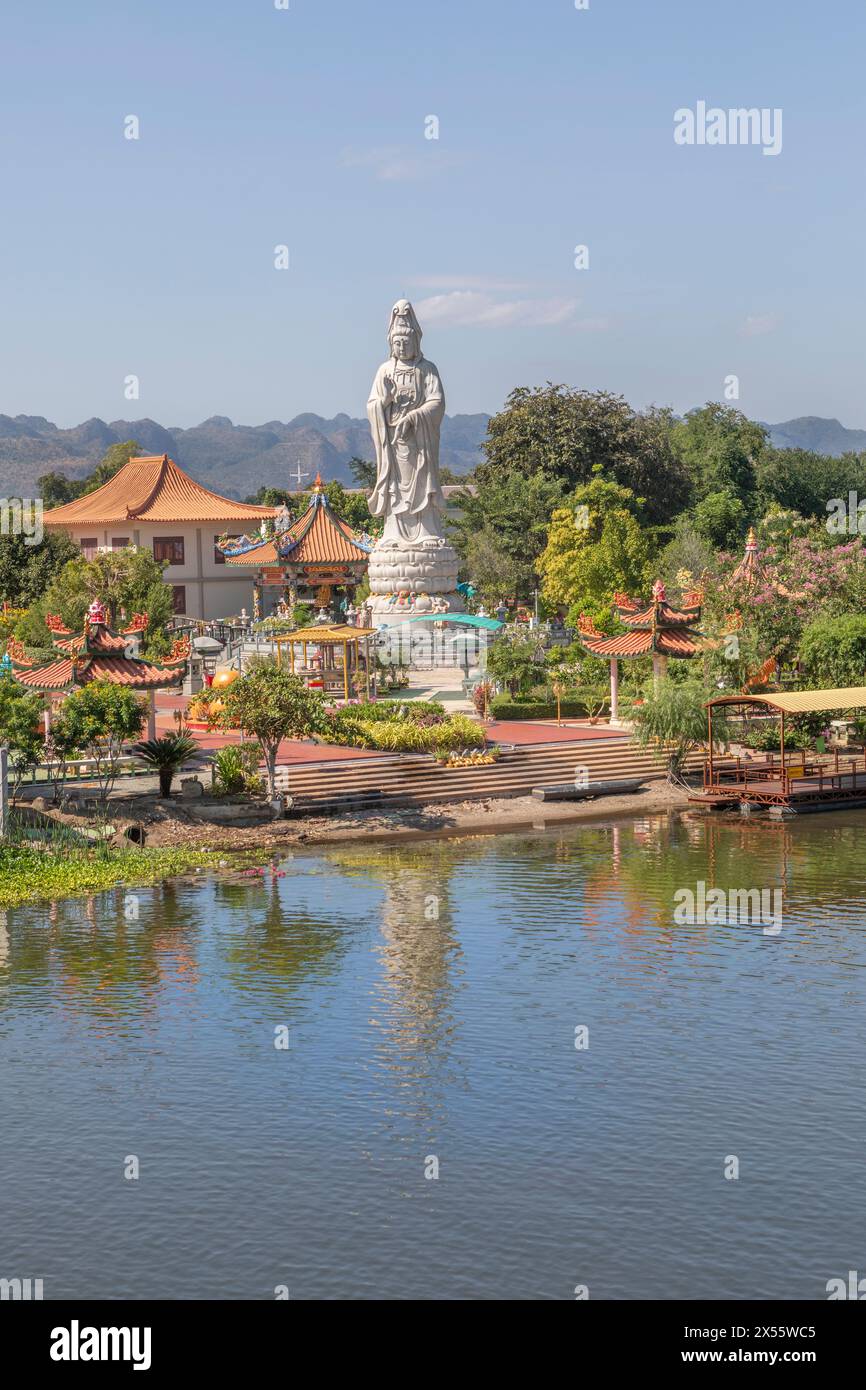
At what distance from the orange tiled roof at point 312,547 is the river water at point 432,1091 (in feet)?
123

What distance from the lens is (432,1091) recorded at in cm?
2167

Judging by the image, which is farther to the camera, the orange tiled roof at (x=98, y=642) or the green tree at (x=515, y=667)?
the green tree at (x=515, y=667)

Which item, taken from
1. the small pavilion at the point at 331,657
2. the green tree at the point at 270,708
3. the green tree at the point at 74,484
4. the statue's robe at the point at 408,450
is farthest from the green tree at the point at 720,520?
the green tree at the point at 74,484

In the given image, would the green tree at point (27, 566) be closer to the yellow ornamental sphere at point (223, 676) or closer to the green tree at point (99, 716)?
the yellow ornamental sphere at point (223, 676)

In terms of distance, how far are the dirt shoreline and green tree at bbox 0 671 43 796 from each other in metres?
3.05

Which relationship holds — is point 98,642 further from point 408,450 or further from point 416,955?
point 408,450

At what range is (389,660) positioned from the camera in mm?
55062

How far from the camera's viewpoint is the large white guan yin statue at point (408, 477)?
195ft

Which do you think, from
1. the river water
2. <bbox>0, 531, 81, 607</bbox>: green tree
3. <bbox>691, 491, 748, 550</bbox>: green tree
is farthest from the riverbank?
<bbox>691, 491, 748, 550</bbox>: green tree

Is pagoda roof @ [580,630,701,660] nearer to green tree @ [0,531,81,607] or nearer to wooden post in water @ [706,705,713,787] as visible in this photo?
wooden post in water @ [706,705,713,787]

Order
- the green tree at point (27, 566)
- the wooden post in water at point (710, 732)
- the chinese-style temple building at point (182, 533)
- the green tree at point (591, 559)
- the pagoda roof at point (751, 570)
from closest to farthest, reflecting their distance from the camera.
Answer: the wooden post in water at point (710, 732) → the pagoda roof at point (751, 570) → the green tree at point (27, 566) → the green tree at point (591, 559) → the chinese-style temple building at point (182, 533)

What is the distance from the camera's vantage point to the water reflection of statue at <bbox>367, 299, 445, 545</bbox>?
59.9 meters
